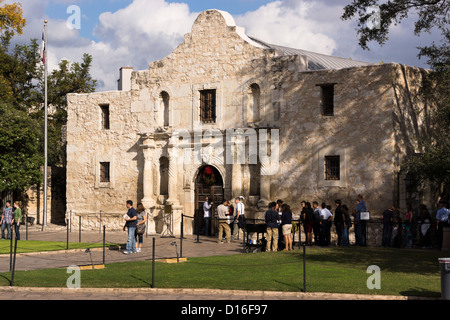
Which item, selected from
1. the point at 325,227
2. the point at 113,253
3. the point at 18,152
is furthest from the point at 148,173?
the point at 325,227

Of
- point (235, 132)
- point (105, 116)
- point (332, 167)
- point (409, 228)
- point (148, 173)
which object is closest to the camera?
point (409, 228)

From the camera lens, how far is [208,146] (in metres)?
28.5

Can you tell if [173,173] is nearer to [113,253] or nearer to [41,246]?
[41,246]

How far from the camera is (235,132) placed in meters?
27.6

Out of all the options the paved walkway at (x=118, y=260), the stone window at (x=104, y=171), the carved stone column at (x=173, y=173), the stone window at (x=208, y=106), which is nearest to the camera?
the paved walkway at (x=118, y=260)

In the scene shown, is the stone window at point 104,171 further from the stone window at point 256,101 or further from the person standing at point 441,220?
the person standing at point 441,220

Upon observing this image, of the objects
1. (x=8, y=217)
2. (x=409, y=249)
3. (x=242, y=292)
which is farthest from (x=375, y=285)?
(x=8, y=217)

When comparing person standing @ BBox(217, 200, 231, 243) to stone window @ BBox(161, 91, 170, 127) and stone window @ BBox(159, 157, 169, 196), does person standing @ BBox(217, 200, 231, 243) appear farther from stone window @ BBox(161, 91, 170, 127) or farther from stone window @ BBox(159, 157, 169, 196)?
stone window @ BBox(161, 91, 170, 127)

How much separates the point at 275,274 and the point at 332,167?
10.2m

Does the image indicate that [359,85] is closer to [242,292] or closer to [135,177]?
[135,177]

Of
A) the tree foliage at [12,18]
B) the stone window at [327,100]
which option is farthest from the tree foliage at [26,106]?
the stone window at [327,100]

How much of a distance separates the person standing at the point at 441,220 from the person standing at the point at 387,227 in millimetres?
1541

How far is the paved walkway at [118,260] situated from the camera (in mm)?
13547

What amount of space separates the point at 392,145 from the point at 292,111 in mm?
4139
